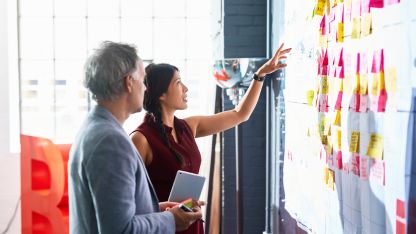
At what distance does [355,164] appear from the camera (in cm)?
156

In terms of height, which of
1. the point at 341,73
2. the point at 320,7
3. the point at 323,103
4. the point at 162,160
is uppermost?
the point at 320,7

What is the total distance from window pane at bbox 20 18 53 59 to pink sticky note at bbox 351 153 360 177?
12.8 feet

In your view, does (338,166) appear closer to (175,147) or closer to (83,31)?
(175,147)

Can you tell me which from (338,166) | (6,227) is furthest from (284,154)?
(6,227)

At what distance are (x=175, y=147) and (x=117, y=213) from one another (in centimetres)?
85

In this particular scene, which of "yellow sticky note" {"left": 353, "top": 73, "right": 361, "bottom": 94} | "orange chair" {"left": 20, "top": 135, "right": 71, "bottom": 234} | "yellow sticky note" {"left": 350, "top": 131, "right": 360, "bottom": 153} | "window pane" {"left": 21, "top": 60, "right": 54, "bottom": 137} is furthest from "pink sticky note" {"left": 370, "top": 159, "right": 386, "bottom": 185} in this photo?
"window pane" {"left": 21, "top": 60, "right": 54, "bottom": 137}

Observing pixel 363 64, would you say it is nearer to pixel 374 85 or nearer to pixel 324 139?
pixel 374 85

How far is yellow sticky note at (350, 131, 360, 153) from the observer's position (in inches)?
60.1

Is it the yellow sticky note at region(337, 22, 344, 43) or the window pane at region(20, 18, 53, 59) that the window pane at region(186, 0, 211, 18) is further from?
the yellow sticky note at region(337, 22, 344, 43)

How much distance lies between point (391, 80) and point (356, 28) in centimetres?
30

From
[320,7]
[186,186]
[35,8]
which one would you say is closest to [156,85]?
[186,186]

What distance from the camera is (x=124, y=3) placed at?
16.2 ft

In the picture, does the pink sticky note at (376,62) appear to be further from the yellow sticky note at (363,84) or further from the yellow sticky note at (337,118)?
the yellow sticky note at (337,118)

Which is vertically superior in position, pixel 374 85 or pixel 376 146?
pixel 374 85
